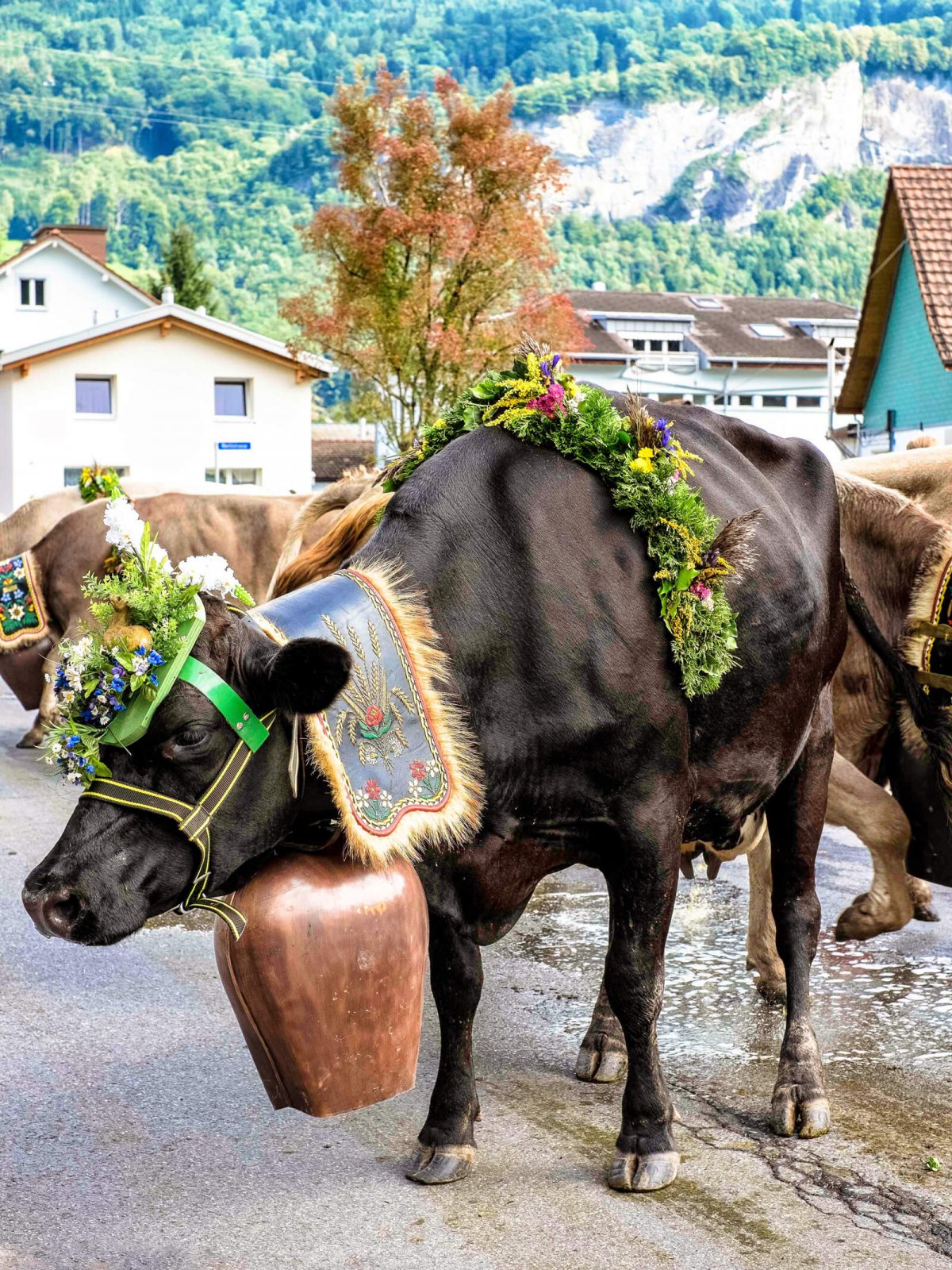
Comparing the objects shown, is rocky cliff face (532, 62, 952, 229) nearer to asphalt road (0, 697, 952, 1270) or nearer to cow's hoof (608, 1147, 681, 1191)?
asphalt road (0, 697, 952, 1270)

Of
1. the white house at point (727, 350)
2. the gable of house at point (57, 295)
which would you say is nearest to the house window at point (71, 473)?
the gable of house at point (57, 295)

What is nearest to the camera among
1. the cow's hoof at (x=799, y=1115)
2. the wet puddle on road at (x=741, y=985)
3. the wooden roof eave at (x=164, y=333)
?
the cow's hoof at (x=799, y=1115)

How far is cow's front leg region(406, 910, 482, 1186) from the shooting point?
12.9 feet

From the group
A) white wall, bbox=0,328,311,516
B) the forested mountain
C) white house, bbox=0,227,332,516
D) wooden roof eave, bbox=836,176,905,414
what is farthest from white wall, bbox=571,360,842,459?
the forested mountain

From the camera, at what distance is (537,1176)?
13.1 feet

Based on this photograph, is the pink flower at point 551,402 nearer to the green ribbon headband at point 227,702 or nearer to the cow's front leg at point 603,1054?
the green ribbon headband at point 227,702

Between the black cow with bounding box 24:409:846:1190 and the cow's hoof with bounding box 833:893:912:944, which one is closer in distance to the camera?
the black cow with bounding box 24:409:846:1190

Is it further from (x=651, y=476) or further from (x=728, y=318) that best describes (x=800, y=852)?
(x=728, y=318)

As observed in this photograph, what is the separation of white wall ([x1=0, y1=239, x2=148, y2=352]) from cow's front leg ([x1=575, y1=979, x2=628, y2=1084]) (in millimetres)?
50490

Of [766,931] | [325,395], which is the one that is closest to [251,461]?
[766,931]

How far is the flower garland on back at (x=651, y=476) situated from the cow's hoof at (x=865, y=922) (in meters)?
1.79

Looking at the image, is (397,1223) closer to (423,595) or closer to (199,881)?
(199,881)

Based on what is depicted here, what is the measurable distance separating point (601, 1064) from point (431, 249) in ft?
68.4

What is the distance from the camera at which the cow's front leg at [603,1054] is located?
4719 mm
